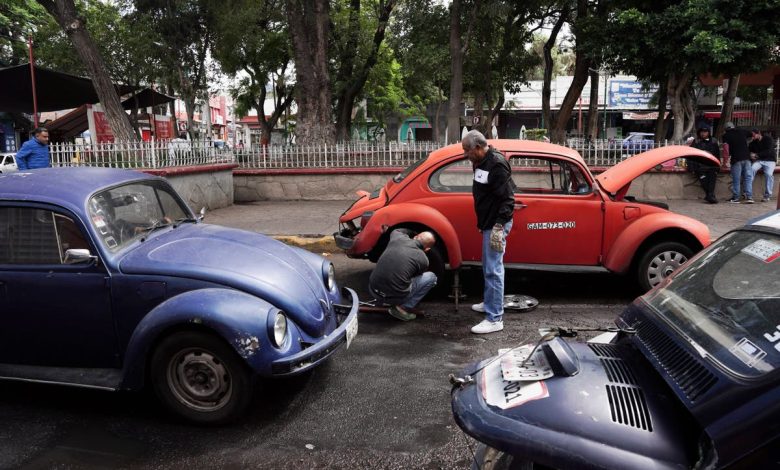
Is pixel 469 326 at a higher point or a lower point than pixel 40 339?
lower

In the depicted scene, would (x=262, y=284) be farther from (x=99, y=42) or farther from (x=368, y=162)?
(x=99, y=42)

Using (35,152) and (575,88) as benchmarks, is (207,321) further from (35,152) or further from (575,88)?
(575,88)

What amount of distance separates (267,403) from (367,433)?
2.70 ft

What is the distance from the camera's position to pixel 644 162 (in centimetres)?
622

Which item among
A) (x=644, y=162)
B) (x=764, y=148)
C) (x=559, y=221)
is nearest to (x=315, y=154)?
(x=559, y=221)

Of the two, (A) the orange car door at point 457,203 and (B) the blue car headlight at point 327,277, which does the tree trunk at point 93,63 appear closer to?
(A) the orange car door at point 457,203

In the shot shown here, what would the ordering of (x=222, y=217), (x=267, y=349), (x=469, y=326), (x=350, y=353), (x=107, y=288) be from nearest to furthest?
(x=267, y=349) → (x=107, y=288) → (x=350, y=353) → (x=469, y=326) → (x=222, y=217)

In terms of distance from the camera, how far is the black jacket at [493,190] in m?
5.13

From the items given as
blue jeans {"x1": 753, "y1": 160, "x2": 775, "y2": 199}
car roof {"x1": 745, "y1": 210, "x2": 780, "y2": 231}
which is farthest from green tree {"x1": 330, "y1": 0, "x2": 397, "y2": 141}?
car roof {"x1": 745, "y1": 210, "x2": 780, "y2": 231}

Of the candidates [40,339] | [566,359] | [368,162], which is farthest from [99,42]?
[566,359]

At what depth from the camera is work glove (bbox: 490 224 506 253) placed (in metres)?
5.11

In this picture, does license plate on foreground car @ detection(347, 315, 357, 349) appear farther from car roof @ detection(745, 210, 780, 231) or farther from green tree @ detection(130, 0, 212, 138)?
green tree @ detection(130, 0, 212, 138)

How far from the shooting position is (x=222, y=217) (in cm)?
1131

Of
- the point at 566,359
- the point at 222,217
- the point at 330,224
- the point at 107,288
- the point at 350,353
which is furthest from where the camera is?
the point at 222,217
